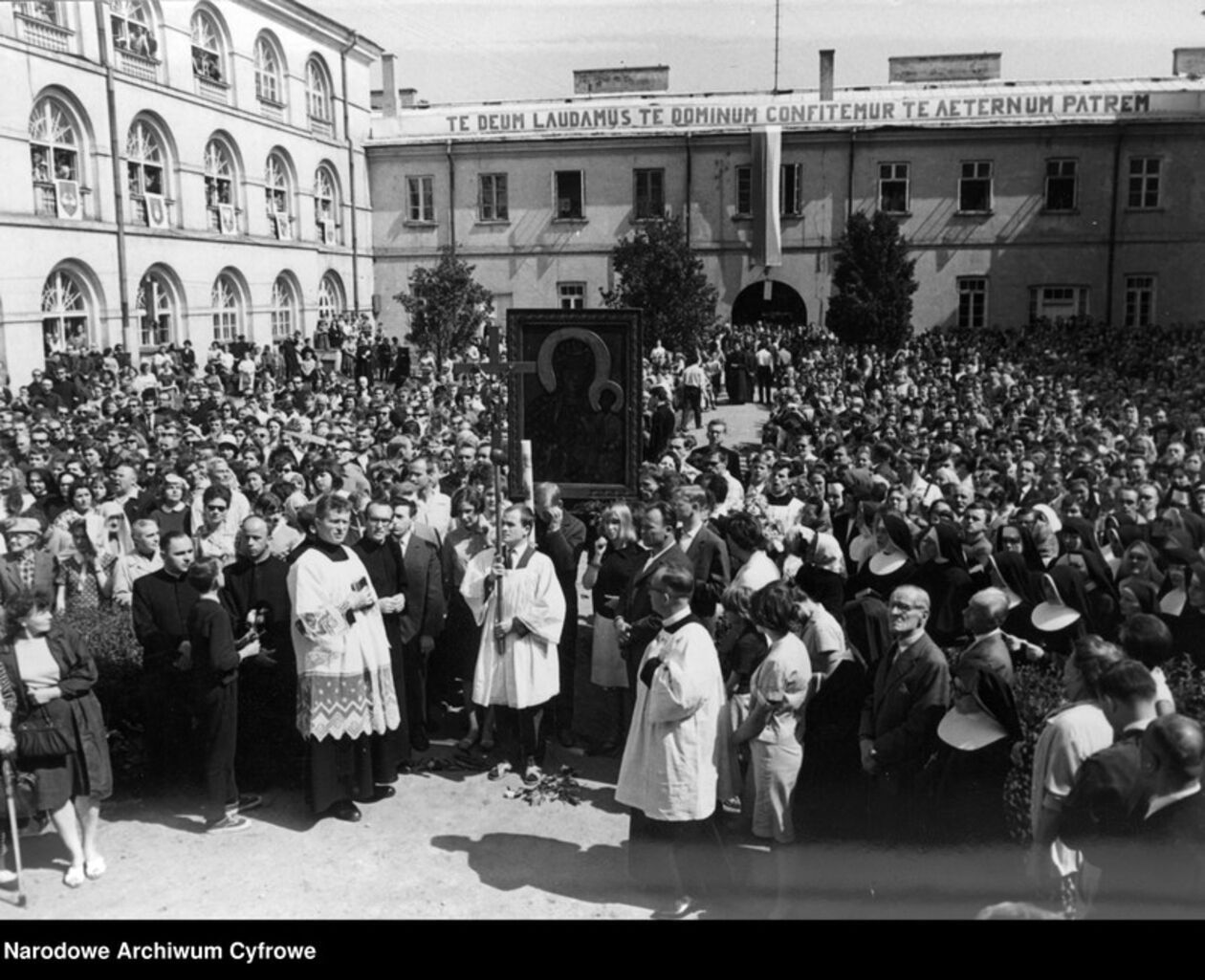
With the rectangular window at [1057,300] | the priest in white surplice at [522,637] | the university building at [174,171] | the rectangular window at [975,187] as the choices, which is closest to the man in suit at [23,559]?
the priest in white surplice at [522,637]

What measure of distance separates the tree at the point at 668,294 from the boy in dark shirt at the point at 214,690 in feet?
70.3

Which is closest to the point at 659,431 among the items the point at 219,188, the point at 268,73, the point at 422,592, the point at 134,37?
the point at 422,592

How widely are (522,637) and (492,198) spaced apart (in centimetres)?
3094

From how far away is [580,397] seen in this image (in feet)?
32.6

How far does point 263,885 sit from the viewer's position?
5.71 meters

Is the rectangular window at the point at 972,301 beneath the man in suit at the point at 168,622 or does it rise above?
above

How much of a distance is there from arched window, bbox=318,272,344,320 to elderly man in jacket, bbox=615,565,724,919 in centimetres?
3057

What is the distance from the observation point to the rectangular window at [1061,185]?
33750 mm

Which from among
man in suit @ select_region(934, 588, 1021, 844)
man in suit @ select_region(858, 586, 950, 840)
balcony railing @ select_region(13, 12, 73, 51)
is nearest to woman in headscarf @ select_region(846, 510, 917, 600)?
man in suit @ select_region(858, 586, 950, 840)

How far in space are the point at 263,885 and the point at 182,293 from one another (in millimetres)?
24444

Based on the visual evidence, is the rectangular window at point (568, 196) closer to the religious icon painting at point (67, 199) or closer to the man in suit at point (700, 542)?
the religious icon painting at point (67, 199)
